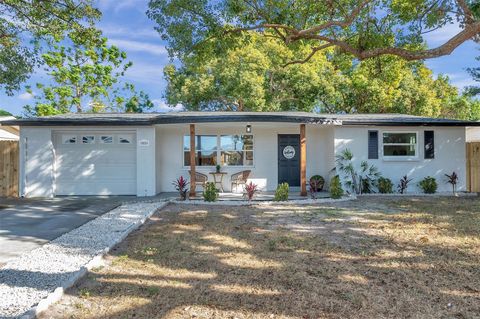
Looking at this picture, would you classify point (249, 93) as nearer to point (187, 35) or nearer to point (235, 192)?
point (235, 192)

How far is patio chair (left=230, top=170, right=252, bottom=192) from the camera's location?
12641mm

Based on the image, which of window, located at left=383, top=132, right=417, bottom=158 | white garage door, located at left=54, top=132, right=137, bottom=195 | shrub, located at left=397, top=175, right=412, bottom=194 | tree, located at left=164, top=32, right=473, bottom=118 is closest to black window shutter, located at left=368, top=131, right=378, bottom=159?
window, located at left=383, top=132, right=417, bottom=158

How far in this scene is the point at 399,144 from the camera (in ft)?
41.3

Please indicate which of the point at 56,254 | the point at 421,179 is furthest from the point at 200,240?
the point at 421,179

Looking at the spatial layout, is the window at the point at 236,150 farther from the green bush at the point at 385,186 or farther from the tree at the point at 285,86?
the tree at the point at 285,86

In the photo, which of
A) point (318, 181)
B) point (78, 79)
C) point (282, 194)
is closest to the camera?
point (282, 194)

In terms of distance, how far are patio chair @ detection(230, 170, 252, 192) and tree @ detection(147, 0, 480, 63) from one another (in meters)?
4.83

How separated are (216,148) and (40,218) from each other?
6843 millimetres

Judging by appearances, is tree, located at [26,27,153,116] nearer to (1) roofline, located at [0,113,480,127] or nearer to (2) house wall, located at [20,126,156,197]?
(2) house wall, located at [20,126,156,197]

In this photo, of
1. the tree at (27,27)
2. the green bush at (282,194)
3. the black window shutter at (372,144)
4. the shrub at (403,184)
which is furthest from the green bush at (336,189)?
the tree at (27,27)

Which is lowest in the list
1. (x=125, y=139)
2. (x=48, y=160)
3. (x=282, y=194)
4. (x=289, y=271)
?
(x=289, y=271)

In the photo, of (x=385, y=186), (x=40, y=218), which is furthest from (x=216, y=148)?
(x=40, y=218)

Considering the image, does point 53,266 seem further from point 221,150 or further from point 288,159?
point 288,159

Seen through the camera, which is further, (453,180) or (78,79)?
(78,79)
